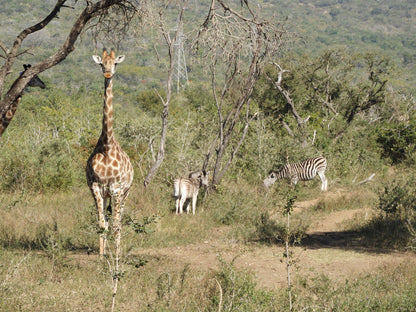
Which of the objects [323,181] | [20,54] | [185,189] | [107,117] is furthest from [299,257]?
[323,181]

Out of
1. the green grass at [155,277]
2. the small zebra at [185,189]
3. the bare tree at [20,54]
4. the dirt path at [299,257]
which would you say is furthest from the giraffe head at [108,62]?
the small zebra at [185,189]

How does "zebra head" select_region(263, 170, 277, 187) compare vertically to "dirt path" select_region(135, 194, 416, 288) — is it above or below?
above

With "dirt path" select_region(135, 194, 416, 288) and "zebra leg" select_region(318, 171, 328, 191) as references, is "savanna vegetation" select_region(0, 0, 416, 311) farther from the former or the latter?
"zebra leg" select_region(318, 171, 328, 191)

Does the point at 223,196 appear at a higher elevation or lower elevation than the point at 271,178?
lower

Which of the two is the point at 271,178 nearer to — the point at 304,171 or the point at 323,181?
the point at 304,171

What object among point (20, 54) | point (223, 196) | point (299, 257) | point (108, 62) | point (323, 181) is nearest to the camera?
point (20, 54)

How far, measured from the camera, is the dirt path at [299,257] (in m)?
7.15

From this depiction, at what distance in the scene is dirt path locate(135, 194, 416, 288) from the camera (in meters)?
7.15

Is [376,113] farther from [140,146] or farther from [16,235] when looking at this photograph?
[16,235]

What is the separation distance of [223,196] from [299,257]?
3.85 metres

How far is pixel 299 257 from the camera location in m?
8.02

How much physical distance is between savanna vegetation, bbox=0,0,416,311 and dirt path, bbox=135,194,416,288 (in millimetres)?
105

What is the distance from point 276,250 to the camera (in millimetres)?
8477

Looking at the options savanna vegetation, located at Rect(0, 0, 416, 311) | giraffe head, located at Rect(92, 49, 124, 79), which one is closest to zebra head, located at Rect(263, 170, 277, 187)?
savanna vegetation, located at Rect(0, 0, 416, 311)
